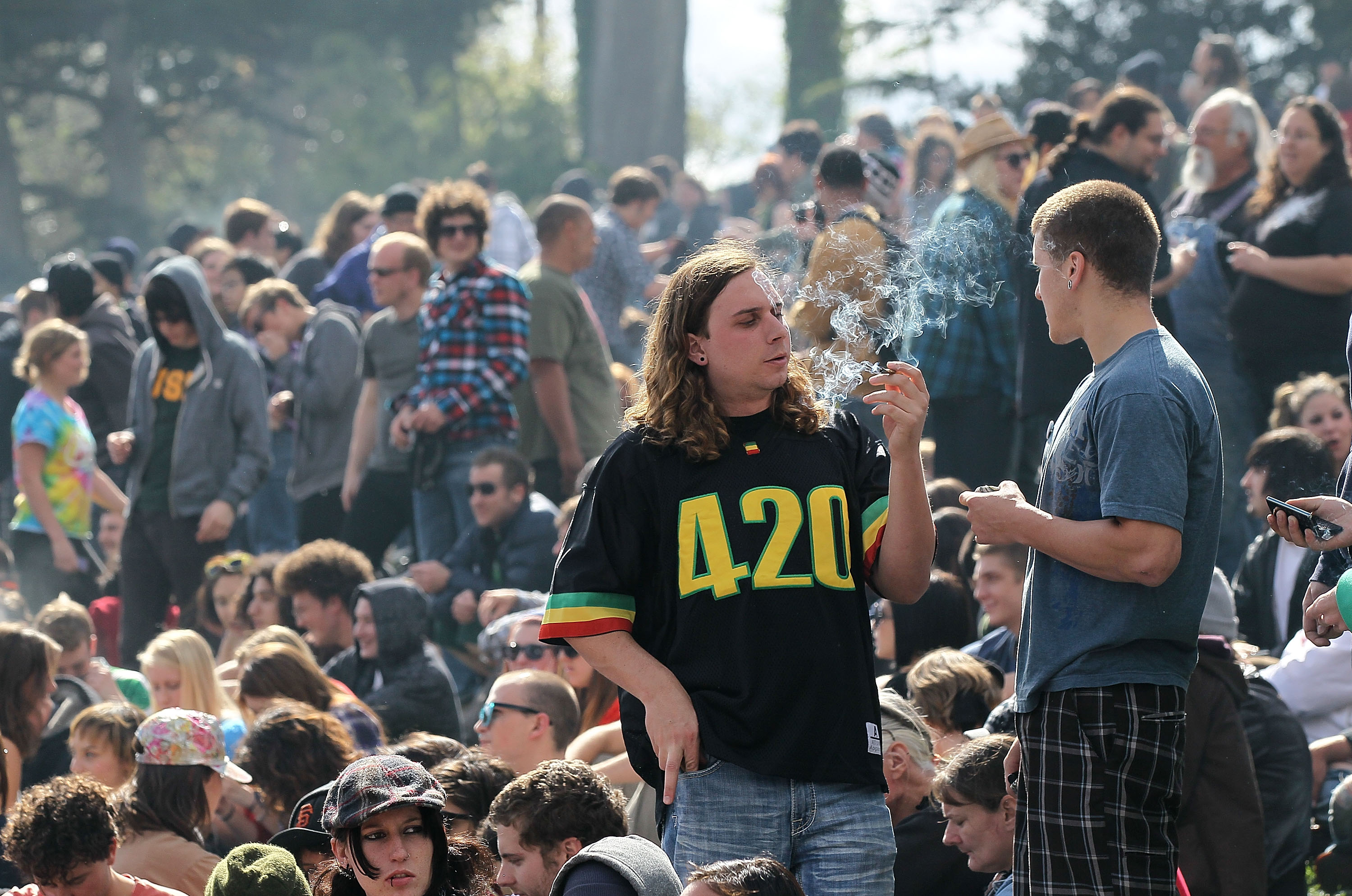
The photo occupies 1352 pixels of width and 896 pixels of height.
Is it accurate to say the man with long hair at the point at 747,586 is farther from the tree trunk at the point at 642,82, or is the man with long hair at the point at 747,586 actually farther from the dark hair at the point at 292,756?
the tree trunk at the point at 642,82

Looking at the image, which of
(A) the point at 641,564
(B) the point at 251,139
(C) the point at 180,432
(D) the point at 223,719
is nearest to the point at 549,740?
(D) the point at 223,719

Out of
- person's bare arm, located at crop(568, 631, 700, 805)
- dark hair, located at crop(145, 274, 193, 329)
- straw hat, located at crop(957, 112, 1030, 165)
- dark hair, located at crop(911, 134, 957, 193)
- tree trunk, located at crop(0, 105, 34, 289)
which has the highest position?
tree trunk, located at crop(0, 105, 34, 289)

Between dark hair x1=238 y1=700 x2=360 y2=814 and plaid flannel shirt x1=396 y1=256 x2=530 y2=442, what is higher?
plaid flannel shirt x1=396 y1=256 x2=530 y2=442

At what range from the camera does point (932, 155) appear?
975 cm

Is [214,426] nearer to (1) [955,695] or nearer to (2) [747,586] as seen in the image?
(1) [955,695]

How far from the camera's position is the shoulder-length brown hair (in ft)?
10.7

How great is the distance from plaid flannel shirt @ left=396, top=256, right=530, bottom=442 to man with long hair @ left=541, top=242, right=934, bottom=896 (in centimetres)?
474

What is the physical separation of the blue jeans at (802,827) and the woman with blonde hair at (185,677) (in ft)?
12.7

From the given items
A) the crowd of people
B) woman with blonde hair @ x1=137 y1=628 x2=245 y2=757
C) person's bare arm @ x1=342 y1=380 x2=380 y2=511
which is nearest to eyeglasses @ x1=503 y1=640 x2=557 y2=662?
the crowd of people

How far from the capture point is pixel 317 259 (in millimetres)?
11922

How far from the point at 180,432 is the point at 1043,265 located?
636cm

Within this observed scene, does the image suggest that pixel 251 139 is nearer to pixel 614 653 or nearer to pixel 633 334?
pixel 633 334

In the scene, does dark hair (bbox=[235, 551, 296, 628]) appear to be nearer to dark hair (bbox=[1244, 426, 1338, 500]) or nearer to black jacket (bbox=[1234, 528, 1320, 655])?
black jacket (bbox=[1234, 528, 1320, 655])

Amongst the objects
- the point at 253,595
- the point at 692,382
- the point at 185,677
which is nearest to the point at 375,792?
the point at 692,382
